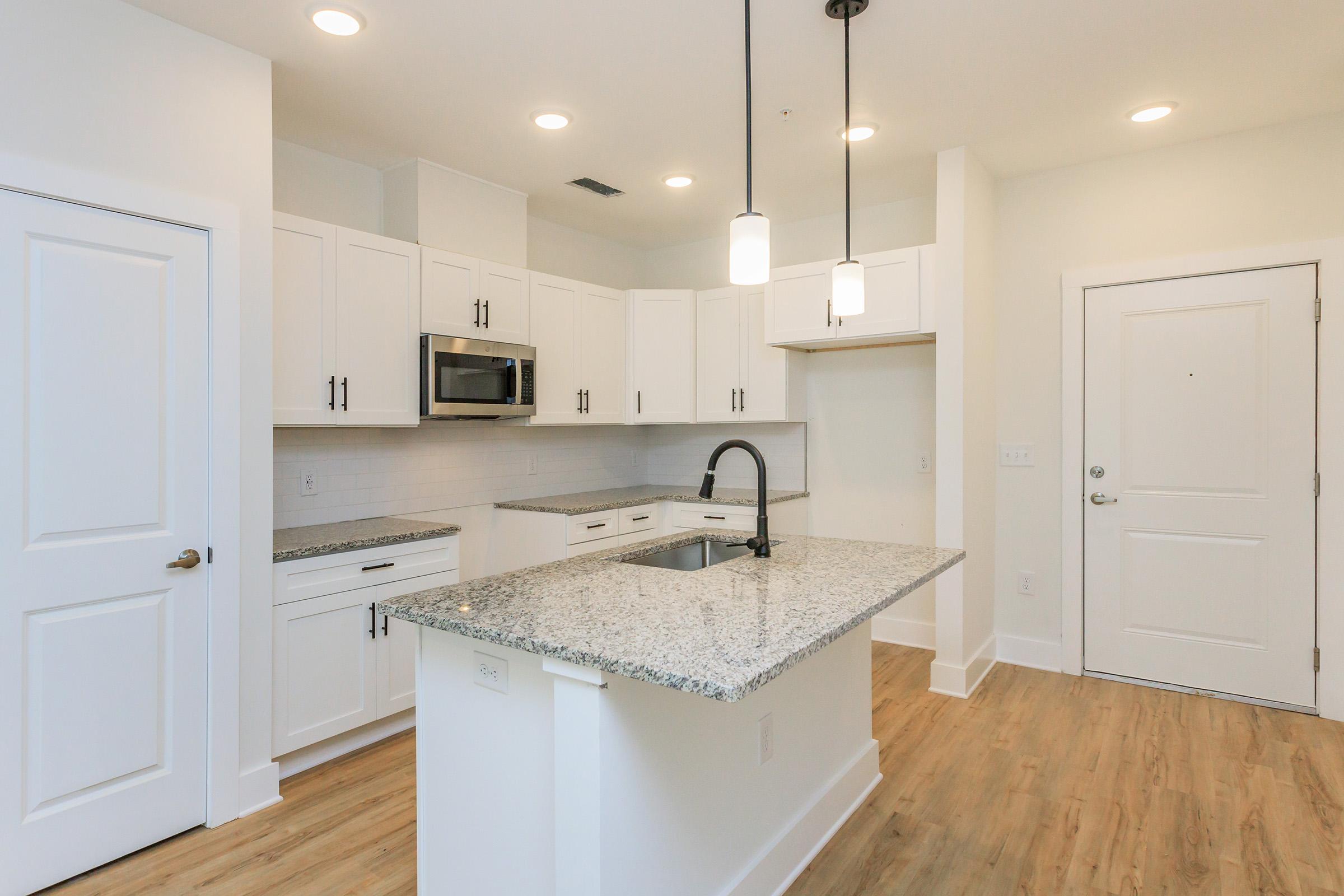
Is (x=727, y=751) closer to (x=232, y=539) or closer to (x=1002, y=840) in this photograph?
(x=1002, y=840)

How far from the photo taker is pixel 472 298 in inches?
140

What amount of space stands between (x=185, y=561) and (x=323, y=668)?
705mm

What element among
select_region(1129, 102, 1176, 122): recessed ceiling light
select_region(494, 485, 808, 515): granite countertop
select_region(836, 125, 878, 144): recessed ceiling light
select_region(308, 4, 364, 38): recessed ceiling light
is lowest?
select_region(494, 485, 808, 515): granite countertop

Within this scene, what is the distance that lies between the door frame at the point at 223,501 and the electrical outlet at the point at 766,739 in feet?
5.83

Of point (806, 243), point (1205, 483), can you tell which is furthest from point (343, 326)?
point (1205, 483)

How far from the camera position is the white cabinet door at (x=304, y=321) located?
9.09ft

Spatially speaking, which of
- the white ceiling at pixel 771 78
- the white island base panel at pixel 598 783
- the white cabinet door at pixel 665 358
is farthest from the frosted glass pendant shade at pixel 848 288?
the white cabinet door at pixel 665 358

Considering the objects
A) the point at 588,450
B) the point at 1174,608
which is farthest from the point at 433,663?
the point at 1174,608

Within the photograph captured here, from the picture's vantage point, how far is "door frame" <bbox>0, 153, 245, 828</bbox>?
92.0 inches

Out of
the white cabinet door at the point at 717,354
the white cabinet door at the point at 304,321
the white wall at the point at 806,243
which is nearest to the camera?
the white cabinet door at the point at 304,321

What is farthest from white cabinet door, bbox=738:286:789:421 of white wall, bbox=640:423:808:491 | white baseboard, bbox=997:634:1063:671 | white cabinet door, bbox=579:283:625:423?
white baseboard, bbox=997:634:1063:671

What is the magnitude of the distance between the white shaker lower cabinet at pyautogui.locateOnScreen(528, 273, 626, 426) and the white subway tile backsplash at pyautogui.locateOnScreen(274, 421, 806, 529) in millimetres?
325

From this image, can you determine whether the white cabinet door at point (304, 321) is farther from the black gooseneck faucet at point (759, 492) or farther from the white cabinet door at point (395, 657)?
the black gooseneck faucet at point (759, 492)

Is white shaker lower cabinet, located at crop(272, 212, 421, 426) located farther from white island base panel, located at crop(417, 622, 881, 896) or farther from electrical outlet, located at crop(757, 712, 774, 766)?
electrical outlet, located at crop(757, 712, 774, 766)
